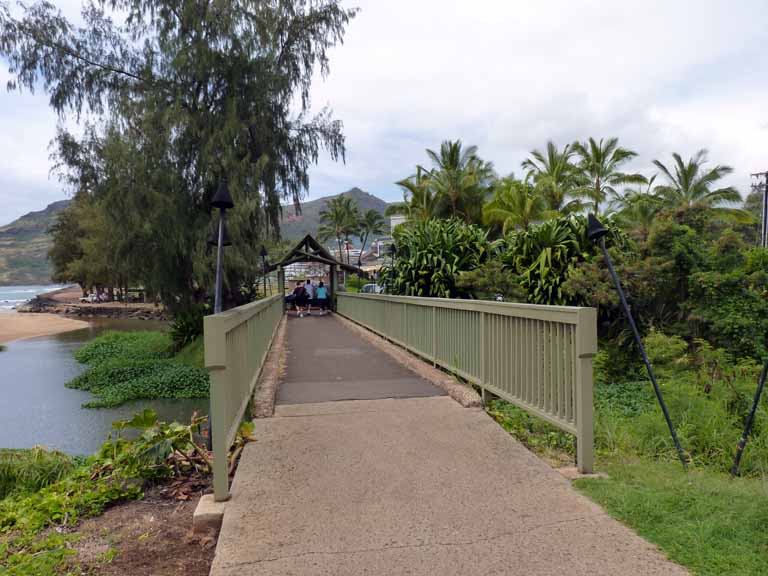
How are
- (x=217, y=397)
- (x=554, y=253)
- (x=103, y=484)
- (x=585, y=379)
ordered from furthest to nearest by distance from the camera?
(x=554, y=253) < (x=103, y=484) < (x=585, y=379) < (x=217, y=397)

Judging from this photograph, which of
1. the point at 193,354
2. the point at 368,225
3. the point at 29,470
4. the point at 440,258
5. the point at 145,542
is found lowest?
the point at 193,354

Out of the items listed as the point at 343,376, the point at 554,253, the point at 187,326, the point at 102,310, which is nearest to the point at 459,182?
the point at 187,326

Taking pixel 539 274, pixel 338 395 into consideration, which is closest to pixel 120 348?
pixel 539 274

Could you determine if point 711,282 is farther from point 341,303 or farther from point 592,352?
point 341,303

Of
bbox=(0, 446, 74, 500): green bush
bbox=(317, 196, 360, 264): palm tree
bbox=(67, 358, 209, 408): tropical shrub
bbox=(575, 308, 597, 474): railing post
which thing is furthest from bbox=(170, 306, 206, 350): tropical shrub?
bbox=(317, 196, 360, 264): palm tree

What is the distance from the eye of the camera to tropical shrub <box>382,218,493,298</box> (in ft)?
44.6

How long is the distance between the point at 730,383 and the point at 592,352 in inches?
172

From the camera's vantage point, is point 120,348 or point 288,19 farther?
point 120,348

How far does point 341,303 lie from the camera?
858 inches

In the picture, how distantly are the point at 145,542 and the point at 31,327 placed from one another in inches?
1825

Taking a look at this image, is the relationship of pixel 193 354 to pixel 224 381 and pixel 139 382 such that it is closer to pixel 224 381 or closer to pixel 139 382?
pixel 139 382

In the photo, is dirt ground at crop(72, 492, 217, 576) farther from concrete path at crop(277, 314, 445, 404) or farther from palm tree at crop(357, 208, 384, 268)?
palm tree at crop(357, 208, 384, 268)

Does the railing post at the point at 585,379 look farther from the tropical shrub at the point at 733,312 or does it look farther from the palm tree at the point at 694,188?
the palm tree at the point at 694,188

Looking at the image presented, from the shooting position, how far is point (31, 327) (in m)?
42.9
